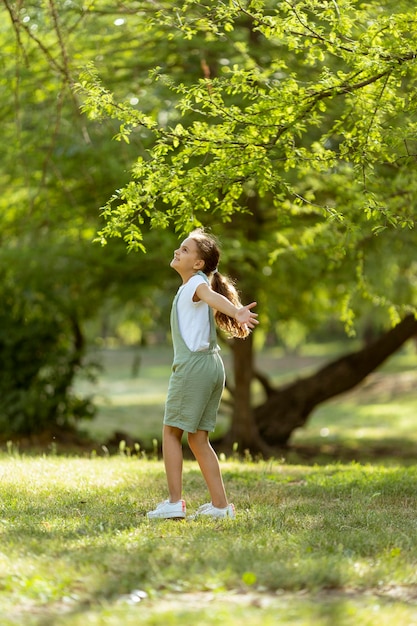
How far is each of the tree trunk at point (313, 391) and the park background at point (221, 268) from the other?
0.12 feet

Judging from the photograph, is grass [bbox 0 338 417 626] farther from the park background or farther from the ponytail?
the ponytail

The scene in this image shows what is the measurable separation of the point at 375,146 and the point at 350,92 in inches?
15.3

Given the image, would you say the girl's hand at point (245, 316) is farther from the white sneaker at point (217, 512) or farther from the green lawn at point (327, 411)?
the green lawn at point (327, 411)

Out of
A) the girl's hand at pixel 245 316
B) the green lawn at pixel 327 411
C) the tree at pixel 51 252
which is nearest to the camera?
the girl's hand at pixel 245 316

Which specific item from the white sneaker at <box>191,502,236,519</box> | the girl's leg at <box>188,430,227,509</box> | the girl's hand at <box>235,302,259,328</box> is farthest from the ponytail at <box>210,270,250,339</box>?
the white sneaker at <box>191,502,236,519</box>

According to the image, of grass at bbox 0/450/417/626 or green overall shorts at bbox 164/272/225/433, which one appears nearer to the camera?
grass at bbox 0/450/417/626

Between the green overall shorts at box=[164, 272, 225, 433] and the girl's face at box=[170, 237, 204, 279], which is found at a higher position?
the girl's face at box=[170, 237, 204, 279]

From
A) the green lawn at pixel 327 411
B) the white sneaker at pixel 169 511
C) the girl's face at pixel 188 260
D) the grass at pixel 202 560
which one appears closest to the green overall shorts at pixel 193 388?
the girl's face at pixel 188 260

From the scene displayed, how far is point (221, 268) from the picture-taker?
1267 cm

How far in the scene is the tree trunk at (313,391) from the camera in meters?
15.9

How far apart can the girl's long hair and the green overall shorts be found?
140 millimetres

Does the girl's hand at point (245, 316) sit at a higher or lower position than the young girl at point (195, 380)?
higher

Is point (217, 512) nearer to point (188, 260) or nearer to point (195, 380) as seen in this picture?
point (195, 380)

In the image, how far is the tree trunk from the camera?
15914 millimetres
